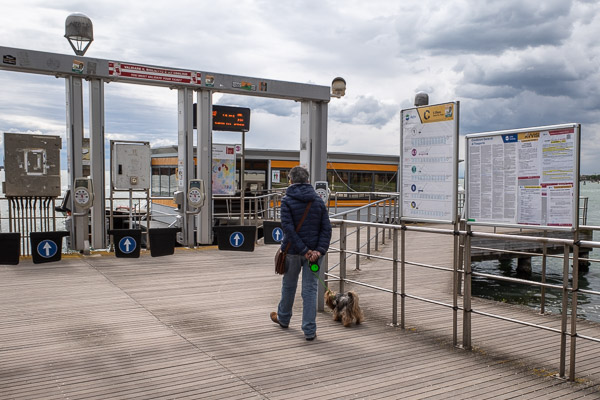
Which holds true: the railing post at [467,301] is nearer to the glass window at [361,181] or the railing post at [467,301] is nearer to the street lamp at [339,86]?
the street lamp at [339,86]

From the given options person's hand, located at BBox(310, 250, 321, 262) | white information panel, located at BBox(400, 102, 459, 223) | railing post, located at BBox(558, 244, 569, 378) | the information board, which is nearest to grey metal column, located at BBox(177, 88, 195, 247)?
the information board

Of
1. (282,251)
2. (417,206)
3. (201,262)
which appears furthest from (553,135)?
(201,262)

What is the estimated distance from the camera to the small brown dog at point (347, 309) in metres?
5.18

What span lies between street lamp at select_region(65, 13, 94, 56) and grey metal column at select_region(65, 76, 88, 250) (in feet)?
1.84

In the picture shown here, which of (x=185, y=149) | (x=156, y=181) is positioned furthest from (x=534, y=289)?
(x=156, y=181)

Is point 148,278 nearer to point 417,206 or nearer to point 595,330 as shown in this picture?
point 417,206

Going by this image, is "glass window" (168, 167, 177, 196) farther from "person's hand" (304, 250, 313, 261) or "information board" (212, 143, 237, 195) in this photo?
"person's hand" (304, 250, 313, 261)

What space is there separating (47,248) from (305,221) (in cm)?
563

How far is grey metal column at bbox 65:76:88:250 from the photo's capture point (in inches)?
357

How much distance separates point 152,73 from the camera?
383 inches

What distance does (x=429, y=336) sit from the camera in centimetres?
493

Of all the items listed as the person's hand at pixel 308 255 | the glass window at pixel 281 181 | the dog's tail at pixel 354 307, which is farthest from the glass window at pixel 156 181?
the person's hand at pixel 308 255

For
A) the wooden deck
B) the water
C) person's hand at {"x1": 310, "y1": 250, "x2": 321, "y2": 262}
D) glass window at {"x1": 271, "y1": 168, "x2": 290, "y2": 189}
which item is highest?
glass window at {"x1": 271, "y1": 168, "x2": 290, "y2": 189}

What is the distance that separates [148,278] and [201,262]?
151 centimetres
